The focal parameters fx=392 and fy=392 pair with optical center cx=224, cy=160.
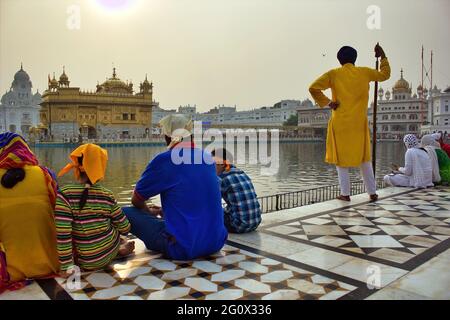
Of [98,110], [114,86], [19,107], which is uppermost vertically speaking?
[114,86]

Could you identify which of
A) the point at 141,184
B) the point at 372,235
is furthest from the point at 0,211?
the point at 372,235

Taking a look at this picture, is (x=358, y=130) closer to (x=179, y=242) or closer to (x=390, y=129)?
(x=179, y=242)

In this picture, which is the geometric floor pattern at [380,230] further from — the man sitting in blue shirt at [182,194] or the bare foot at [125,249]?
the bare foot at [125,249]

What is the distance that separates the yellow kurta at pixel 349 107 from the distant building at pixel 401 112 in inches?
2249

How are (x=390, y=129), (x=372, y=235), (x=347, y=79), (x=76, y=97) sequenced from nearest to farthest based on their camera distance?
1. (x=372, y=235)
2. (x=347, y=79)
3. (x=76, y=97)
4. (x=390, y=129)

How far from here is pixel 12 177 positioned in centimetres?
207

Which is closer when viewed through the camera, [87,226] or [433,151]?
[87,226]

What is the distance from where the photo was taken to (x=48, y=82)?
42.4m

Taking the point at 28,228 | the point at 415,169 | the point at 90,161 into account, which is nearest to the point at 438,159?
the point at 415,169

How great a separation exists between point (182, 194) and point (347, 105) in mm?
2571

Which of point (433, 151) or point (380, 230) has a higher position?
point (433, 151)

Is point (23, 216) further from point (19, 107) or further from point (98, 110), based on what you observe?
point (19, 107)

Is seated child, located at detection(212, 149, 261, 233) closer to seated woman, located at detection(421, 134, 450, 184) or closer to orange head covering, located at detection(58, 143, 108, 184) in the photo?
orange head covering, located at detection(58, 143, 108, 184)

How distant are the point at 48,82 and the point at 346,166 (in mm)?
44029
